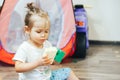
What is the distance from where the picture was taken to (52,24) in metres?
2.09

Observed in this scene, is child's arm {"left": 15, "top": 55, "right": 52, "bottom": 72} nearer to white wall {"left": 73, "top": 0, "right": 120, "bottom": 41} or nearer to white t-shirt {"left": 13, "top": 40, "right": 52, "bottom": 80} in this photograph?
white t-shirt {"left": 13, "top": 40, "right": 52, "bottom": 80}

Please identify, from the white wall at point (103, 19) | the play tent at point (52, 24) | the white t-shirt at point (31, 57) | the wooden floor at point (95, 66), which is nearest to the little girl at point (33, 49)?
the white t-shirt at point (31, 57)

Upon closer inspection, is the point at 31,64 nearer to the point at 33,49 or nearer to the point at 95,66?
the point at 33,49

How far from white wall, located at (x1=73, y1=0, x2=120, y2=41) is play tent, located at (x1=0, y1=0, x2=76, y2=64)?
0.56 m

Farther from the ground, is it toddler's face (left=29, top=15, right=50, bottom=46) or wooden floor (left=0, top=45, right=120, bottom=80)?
toddler's face (left=29, top=15, right=50, bottom=46)

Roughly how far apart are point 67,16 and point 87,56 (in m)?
0.41

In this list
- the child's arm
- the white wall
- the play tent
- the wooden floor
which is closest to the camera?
the child's arm

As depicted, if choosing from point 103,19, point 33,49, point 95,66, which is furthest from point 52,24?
point 33,49

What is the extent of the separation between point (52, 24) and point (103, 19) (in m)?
0.75

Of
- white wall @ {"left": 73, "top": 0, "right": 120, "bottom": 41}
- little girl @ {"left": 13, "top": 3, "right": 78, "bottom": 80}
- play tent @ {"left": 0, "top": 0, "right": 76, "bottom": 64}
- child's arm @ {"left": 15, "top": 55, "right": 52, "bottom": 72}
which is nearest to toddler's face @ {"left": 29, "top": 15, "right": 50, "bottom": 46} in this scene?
little girl @ {"left": 13, "top": 3, "right": 78, "bottom": 80}

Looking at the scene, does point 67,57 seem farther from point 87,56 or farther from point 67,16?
point 67,16

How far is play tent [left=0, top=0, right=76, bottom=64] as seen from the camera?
80.4 inches

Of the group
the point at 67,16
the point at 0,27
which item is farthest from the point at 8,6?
the point at 67,16

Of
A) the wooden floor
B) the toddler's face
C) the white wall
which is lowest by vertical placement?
the wooden floor
